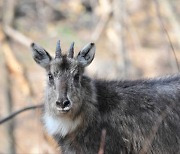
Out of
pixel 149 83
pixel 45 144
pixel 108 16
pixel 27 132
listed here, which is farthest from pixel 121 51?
pixel 149 83

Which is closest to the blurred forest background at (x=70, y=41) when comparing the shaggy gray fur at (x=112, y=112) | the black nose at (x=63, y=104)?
the shaggy gray fur at (x=112, y=112)

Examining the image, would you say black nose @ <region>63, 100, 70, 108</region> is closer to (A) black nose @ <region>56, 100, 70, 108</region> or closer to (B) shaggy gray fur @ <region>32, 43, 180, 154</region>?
(A) black nose @ <region>56, 100, 70, 108</region>

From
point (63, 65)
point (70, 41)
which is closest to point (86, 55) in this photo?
point (63, 65)

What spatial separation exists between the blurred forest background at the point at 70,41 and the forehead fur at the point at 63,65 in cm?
559

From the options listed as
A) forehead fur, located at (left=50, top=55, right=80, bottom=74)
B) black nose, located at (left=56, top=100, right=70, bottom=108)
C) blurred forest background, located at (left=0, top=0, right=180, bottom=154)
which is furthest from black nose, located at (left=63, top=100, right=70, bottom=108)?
blurred forest background, located at (left=0, top=0, right=180, bottom=154)

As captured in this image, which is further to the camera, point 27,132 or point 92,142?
point 27,132

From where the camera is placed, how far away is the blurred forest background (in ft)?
47.0

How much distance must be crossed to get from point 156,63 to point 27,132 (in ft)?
20.8

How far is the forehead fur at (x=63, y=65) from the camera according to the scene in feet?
22.9

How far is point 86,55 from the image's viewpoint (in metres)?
7.30

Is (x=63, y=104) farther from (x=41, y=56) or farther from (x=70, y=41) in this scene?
(x=70, y=41)

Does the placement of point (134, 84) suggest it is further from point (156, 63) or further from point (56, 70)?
point (156, 63)

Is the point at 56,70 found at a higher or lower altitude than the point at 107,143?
higher

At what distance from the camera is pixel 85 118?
7242 mm
